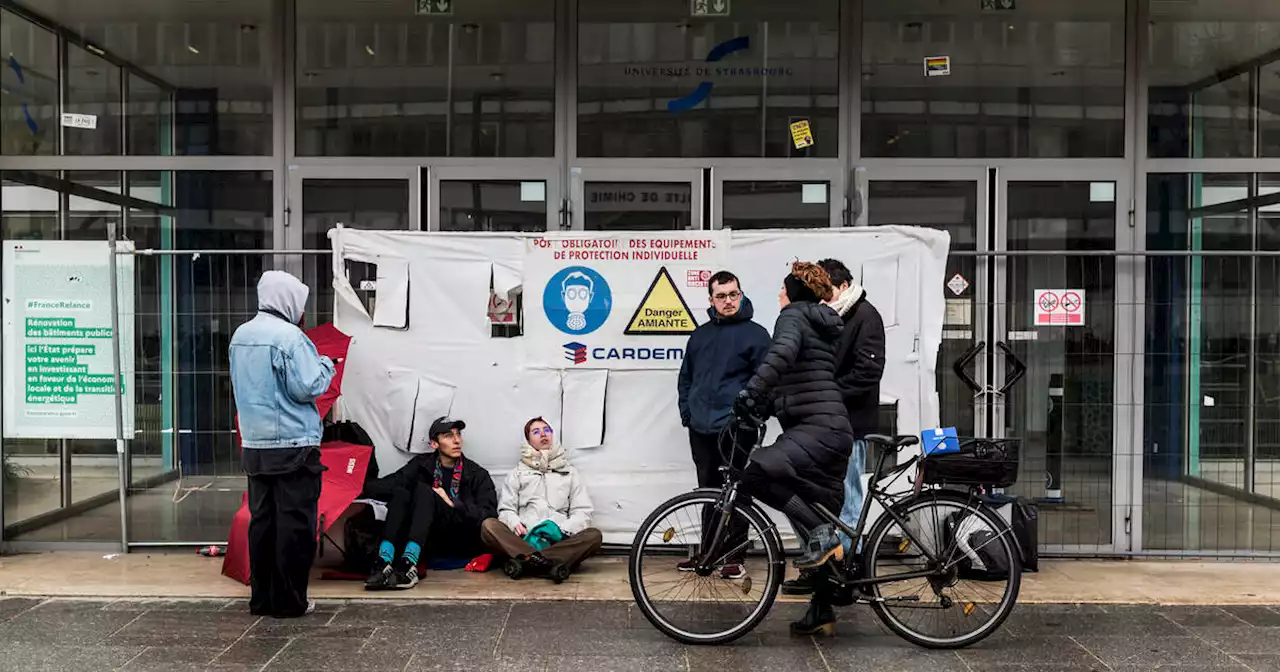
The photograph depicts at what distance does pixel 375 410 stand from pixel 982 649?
3837 millimetres

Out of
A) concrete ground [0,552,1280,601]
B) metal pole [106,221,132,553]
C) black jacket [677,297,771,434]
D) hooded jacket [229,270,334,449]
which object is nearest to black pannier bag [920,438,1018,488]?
concrete ground [0,552,1280,601]

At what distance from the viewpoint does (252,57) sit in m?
7.25

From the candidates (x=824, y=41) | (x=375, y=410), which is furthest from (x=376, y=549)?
(x=824, y=41)

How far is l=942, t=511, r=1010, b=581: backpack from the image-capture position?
493 cm

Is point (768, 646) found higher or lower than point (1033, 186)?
lower

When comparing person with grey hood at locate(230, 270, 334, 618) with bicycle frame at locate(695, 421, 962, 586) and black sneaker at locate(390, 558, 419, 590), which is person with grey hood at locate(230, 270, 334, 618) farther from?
bicycle frame at locate(695, 421, 962, 586)

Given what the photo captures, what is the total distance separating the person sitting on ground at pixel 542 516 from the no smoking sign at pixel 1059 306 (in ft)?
10.4

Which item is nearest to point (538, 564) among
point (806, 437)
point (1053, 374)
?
point (806, 437)

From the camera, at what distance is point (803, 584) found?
17.0ft

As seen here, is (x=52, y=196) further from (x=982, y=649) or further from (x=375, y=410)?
(x=982, y=649)

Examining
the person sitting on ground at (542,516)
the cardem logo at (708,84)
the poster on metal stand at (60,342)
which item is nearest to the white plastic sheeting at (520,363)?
the person sitting on ground at (542,516)

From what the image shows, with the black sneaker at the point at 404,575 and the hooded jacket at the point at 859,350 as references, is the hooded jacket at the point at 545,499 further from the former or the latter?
the hooded jacket at the point at 859,350

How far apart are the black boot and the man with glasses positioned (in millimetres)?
1093

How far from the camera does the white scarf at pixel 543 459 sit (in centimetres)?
648
